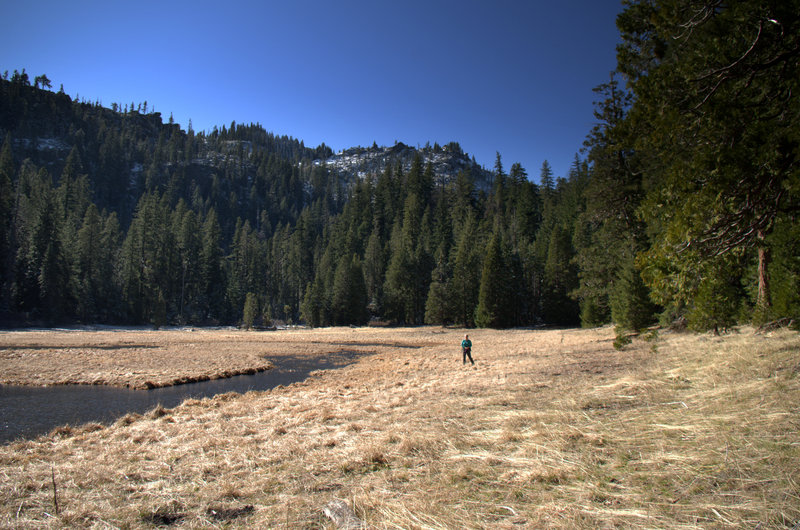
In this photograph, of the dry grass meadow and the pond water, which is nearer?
the dry grass meadow

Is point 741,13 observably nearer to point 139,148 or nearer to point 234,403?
point 234,403

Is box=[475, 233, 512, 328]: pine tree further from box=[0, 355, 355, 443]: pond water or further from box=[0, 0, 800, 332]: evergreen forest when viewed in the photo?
box=[0, 355, 355, 443]: pond water

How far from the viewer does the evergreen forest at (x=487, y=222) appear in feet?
22.8

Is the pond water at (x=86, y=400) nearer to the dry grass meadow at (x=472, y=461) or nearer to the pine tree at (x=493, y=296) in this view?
the dry grass meadow at (x=472, y=461)

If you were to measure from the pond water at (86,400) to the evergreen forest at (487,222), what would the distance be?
1619 cm

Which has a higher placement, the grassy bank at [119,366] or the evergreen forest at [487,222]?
the evergreen forest at [487,222]

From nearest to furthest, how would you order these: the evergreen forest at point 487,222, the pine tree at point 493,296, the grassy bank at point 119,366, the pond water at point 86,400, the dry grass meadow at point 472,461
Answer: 1. the dry grass meadow at point 472,461
2. the evergreen forest at point 487,222
3. the pond water at point 86,400
4. the grassy bank at point 119,366
5. the pine tree at point 493,296

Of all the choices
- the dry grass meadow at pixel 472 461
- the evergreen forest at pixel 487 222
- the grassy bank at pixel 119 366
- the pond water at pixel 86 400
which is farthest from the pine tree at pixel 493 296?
the dry grass meadow at pixel 472 461

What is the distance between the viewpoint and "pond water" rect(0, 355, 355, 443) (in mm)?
12500

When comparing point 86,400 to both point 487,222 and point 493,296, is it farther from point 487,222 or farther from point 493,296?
point 487,222

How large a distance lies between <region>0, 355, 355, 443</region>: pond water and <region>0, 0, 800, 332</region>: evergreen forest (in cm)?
1619

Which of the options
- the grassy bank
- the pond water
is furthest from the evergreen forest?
the grassy bank

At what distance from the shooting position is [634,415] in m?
6.48

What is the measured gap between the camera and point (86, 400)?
15805 millimetres
